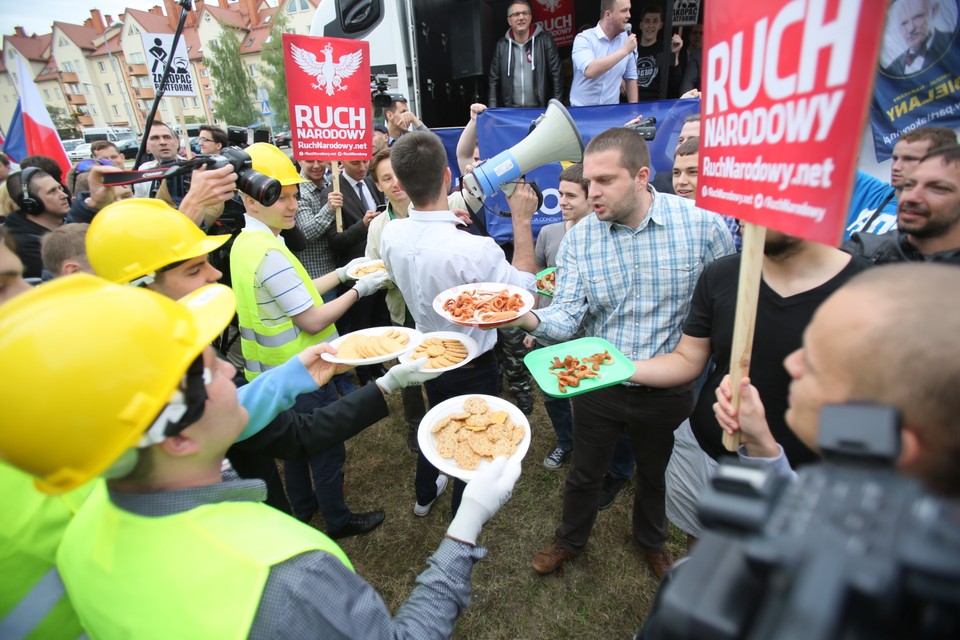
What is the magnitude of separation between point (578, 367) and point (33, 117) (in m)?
9.17

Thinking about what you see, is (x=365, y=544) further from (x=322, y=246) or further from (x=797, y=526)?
(x=797, y=526)

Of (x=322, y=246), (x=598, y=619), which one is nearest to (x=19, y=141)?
(x=322, y=246)

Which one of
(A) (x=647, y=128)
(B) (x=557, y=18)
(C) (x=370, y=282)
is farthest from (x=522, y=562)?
(B) (x=557, y=18)

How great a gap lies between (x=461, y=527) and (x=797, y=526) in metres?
1.32

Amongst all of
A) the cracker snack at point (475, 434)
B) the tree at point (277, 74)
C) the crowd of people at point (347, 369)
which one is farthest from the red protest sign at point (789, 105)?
the tree at point (277, 74)

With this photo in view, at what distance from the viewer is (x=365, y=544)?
3488mm

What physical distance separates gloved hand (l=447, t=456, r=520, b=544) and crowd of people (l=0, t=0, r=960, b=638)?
12mm

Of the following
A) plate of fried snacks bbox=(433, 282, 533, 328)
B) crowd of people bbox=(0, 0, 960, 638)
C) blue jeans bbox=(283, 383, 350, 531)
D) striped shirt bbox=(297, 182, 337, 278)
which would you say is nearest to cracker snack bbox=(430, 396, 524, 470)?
crowd of people bbox=(0, 0, 960, 638)

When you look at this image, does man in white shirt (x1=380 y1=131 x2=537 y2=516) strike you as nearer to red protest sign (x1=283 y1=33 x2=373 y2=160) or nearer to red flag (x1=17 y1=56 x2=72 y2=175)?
red protest sign (x1=283 y1=33 x2=373 y2=160)

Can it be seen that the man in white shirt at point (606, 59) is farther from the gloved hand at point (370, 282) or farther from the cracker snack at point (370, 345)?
the cracker snack at point (370, 345)

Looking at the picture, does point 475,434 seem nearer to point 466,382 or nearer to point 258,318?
point 466,382

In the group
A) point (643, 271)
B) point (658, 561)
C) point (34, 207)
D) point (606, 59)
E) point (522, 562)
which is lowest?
point (522, 562)

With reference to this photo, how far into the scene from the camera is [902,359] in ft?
2.53

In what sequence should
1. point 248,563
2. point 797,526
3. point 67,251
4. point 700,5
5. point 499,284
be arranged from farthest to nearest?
point 700,5 < point 499,284 < point 67,251 < point 248,563 < point 797,526
